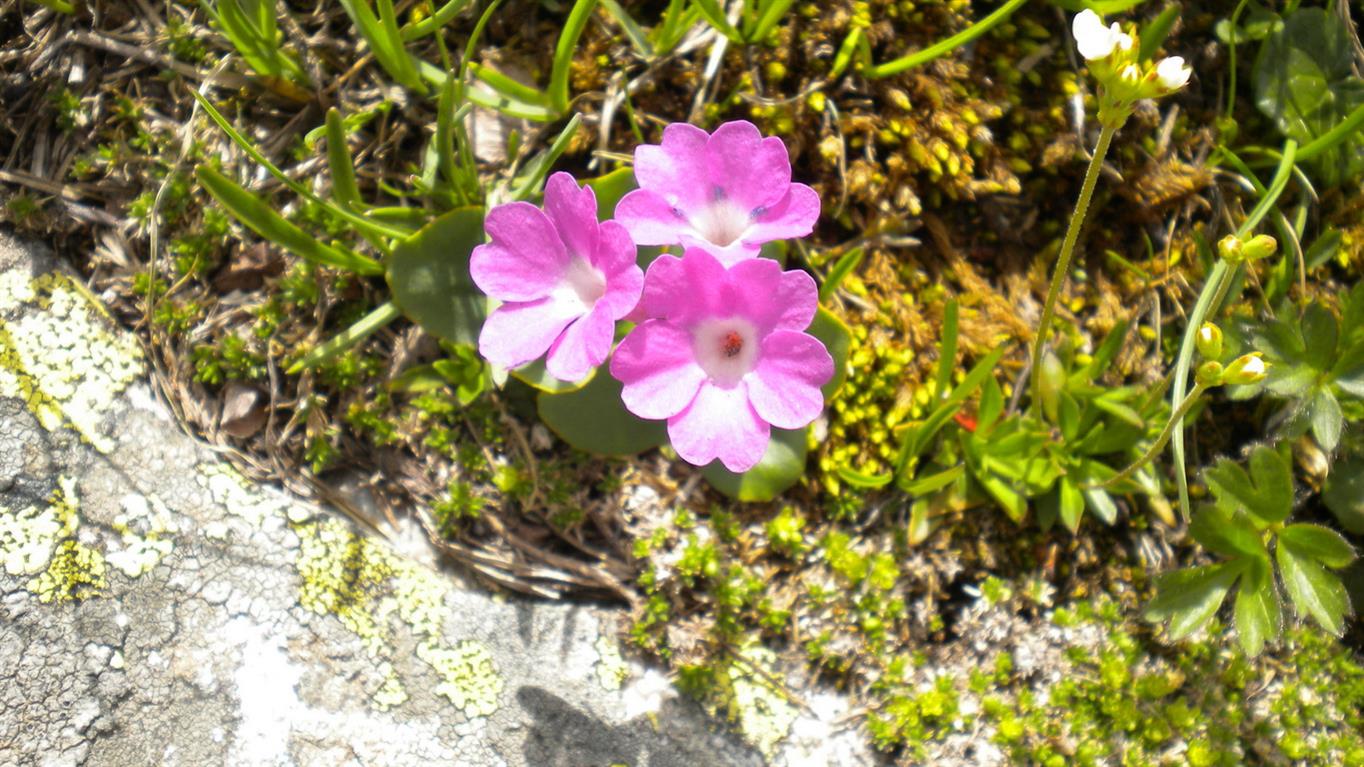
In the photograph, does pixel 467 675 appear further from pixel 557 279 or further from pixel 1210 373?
pixel 1210 373

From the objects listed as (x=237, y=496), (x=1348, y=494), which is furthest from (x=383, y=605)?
(x=1348, y=494)

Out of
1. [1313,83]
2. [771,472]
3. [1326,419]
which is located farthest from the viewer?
[1313,83]

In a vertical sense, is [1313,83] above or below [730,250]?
above

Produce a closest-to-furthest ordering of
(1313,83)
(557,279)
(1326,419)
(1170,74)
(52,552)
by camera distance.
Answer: (1170,74) < (557,279) < (52,552) < (1326,419) < (1313,83)

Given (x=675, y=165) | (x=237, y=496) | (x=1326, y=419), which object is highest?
(x=675, y=165)

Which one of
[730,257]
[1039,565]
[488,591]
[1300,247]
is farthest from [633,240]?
[1300,247]

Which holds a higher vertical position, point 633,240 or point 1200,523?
point 633,240

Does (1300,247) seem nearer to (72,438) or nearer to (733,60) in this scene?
(733,60)
